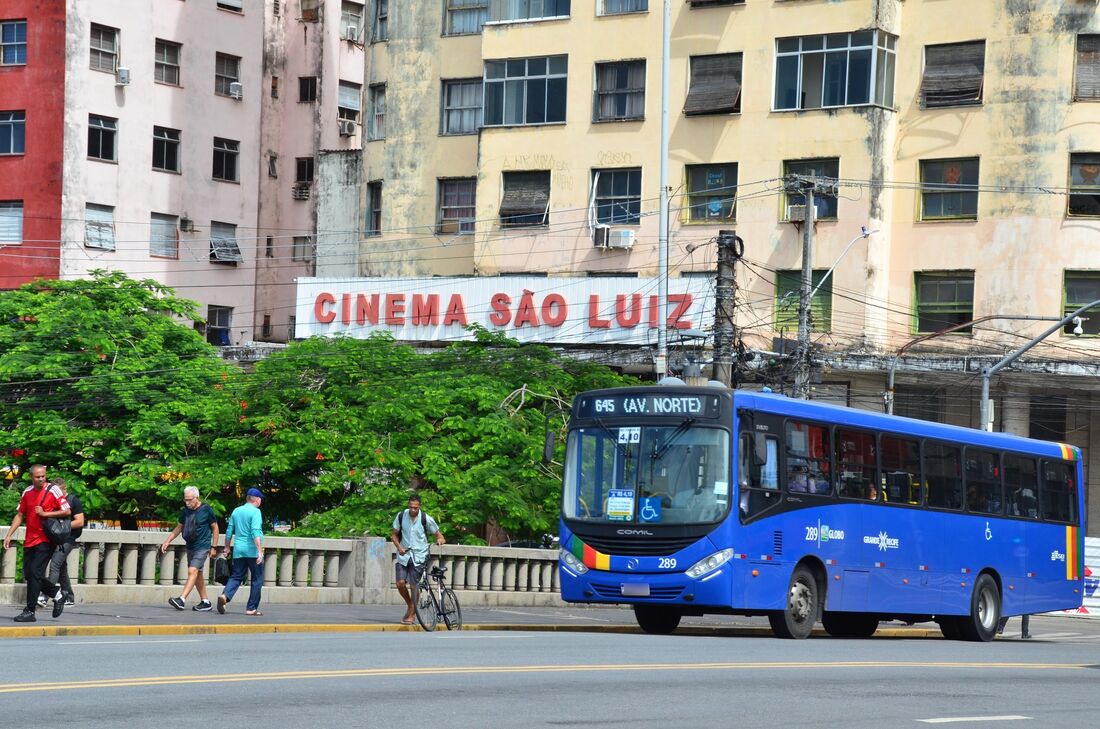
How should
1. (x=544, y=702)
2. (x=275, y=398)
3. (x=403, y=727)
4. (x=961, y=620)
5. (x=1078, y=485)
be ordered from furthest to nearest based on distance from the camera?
1. (x=275, y=398)
2. (x=1078, y=485)
3. (x=961, y=620)
4. (x=544, y=702)
5. (x=403, y=727)

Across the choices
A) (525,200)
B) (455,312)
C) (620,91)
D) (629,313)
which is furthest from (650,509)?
(525,200)

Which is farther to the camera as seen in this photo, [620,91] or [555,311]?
[620,91]

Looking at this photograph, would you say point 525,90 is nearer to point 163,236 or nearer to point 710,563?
point 163,236

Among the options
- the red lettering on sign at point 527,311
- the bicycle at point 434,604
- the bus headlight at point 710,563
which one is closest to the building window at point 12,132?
the red lettering on sign at point 527,311

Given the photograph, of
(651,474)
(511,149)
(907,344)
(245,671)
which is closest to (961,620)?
(651,474)

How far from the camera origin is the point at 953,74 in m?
48.8

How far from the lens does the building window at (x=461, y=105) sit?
56594mm

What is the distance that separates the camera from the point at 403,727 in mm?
10672

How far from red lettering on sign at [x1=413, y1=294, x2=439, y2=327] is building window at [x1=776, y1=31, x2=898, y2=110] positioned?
38.4ft

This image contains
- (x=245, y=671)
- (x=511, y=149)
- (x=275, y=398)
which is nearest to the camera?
(x=245, y=671)

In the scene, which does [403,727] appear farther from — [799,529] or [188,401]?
[188,401]

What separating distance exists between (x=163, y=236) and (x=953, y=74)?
2837 cm

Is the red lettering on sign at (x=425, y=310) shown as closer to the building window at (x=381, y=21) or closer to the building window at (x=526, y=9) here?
the building window at (x=526, y=9)

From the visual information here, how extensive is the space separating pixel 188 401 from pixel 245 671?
3225cm
